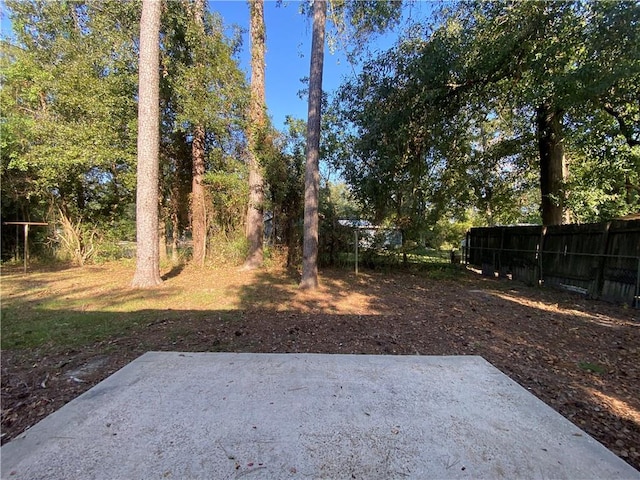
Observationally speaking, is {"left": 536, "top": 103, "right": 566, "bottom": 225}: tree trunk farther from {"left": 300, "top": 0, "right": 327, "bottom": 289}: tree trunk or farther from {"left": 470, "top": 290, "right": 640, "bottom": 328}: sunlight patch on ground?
{"left": 300, "top": 0, "right": 327, "bottom": 289}: tree trunk

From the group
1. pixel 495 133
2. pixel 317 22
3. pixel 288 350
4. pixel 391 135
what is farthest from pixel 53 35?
pixel 495 133

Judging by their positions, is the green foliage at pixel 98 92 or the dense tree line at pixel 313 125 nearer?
the dense tree line at pixel 313 125

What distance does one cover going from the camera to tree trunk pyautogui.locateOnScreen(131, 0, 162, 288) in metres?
6.88

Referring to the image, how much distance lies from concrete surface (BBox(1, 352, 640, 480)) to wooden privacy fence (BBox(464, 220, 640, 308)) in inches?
214

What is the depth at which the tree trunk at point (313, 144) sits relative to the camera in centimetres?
714

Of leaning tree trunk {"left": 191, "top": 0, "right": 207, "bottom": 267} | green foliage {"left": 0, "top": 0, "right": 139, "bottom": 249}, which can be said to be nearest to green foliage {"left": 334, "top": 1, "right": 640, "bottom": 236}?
leaning tree trunk {"left": 191, "top": 0, "right": 207, "bottom": 267}

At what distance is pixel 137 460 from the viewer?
171 centimetres

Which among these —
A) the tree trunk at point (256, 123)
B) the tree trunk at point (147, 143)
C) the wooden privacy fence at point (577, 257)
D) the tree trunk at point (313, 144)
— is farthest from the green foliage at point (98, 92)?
the wooden privacy fence at point (577, 257)

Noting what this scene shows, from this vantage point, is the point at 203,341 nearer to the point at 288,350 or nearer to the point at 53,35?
the point at 288,350

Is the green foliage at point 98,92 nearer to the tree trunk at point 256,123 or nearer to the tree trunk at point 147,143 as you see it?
the tree trunk at point 256,123

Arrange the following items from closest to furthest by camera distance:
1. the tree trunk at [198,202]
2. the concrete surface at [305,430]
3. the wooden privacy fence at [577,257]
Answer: the concrete surface at [305,430], the wooden privacy fence at [577,257], the tree trunk at [198,202]

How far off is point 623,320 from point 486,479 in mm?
5296

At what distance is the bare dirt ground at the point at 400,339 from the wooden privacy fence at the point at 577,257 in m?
0.47

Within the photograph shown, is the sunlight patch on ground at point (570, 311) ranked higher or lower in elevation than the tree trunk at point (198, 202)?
lower
